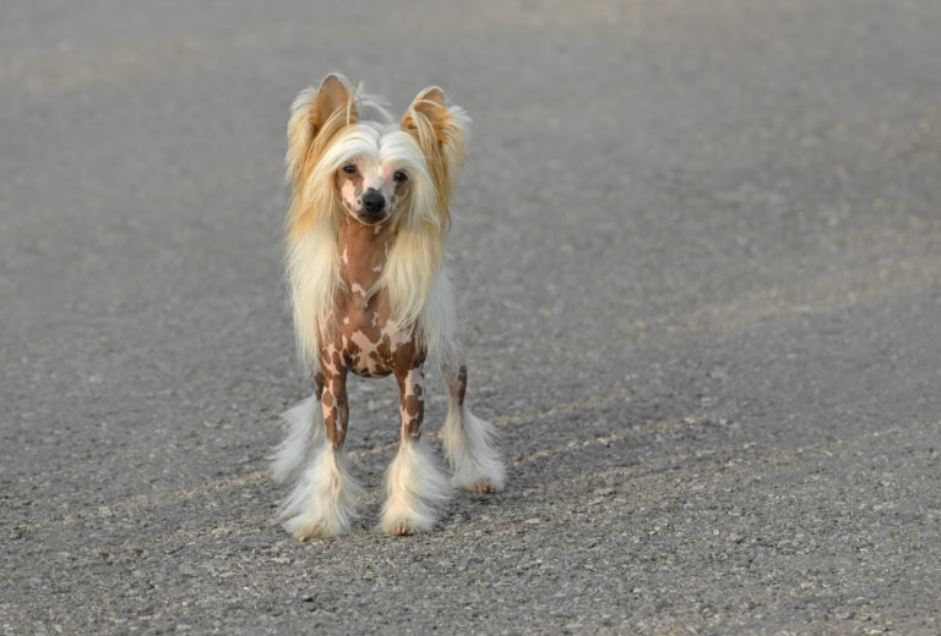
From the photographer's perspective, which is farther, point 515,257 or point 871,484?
point 515,257

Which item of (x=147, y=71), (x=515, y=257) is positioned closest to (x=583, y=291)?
(x=515, y=257)

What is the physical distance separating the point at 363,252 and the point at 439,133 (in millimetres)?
462

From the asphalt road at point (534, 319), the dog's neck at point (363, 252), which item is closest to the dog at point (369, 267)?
the dog's neck at point (363, 252)

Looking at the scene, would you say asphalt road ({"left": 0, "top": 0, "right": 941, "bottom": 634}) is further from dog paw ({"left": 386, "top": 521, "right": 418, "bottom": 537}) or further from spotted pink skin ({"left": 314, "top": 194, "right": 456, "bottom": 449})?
spotted pink skin ({"left": 314, "top": 194, "right": 456, "bottom": 449})

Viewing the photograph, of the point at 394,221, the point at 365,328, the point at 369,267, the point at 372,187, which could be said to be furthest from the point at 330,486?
the point at 372,187

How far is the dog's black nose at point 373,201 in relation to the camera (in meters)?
5.24

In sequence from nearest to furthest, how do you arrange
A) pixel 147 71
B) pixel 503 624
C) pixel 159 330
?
pixel 503 624 < pixel 159 330 < pixel 147 71

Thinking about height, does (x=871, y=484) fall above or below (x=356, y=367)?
below

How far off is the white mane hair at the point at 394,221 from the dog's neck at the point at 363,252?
22mm

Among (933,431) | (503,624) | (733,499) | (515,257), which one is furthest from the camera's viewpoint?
(515,257)

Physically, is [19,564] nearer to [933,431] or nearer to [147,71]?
[933,431]

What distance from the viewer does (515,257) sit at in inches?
355

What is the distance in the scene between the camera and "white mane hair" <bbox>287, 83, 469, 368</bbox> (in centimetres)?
531

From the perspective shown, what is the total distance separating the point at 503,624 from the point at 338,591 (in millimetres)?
559
